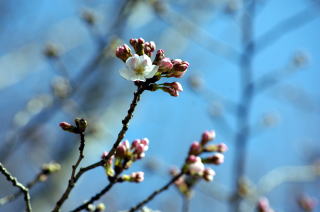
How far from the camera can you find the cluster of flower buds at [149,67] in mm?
1243

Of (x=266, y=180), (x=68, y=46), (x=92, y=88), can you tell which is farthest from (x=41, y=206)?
(x=68, y=46)

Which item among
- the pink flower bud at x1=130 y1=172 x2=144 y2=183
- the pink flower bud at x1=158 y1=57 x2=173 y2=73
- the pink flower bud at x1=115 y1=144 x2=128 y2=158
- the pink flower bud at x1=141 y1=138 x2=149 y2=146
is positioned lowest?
the pink flower bud at x1=130 y1=172 x2=144 y2=183

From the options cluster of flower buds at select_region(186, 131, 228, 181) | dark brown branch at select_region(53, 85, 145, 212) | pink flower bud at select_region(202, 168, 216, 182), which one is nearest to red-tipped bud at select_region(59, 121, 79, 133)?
dark brown branch at select_region(53, 85, 145, 212)

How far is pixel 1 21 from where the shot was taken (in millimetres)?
6164

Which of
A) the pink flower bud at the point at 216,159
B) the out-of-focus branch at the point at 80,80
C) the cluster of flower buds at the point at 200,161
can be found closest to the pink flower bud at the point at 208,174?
the cluster of flower buds at the point at 200,161

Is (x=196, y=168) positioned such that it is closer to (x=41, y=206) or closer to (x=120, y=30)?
(x=120, y=30)

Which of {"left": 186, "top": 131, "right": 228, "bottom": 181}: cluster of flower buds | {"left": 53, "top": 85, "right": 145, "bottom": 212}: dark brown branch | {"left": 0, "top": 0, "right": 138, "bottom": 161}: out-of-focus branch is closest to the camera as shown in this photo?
{"left": 53, "top": 85, "right": 145, "bottom": 212}: dark brown branch

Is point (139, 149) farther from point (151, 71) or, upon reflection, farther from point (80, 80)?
point (80, 80)

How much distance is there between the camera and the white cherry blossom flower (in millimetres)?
1228

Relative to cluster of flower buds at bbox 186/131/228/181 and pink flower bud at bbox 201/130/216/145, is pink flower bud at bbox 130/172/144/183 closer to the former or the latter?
cluster of flower buds at bbox 186/131/228/181

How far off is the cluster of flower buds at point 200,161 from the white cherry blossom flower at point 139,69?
0.46 meters

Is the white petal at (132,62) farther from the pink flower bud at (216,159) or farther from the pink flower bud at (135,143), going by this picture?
the pink flower bud at (216,159)

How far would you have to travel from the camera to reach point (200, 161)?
5.15ft

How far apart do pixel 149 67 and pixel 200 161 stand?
497 millimetres
